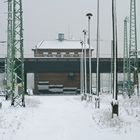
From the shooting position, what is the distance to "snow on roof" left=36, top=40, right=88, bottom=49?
11221 cm

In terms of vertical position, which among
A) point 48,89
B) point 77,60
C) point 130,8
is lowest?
point 48,89

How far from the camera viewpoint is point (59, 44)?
116 meters

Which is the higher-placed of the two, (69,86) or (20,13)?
(20,13)

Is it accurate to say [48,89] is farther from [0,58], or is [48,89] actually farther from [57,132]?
[57,132]

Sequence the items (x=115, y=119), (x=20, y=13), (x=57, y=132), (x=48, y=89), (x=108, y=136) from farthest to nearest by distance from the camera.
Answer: (x=48, y=89), (x=20, y=13), (x=115, y=119), (x=57, y=132), (x=108, y=136)

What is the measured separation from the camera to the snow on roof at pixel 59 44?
368ft

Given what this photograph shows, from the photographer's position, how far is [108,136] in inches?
560

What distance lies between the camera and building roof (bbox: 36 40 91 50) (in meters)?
112

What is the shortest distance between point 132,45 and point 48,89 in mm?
38506

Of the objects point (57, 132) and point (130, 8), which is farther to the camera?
point (130, 8)

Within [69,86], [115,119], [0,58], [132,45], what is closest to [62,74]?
[69,86]

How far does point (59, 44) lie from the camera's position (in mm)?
116188

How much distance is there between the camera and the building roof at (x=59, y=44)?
368 ft

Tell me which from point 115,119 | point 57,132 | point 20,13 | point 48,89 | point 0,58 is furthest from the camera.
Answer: point 48,89
